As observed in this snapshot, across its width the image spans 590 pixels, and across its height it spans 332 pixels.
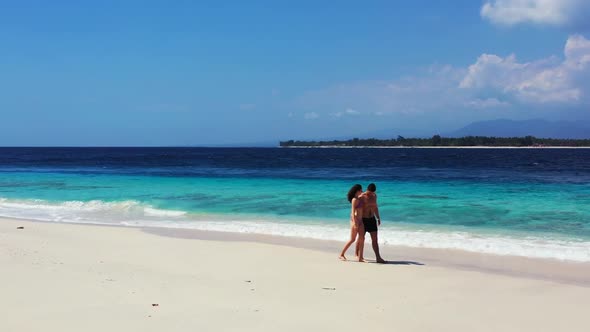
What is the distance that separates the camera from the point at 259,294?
662cm

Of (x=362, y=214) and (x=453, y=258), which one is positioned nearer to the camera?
(x=362, y=214)

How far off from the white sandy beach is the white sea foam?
63.6 inches

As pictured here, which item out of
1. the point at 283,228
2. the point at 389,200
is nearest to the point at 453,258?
the point at 283,228

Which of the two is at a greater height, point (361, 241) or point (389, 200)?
point (361, 241)

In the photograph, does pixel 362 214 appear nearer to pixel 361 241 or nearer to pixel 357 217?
pixel 357 217

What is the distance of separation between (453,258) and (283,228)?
5109mm

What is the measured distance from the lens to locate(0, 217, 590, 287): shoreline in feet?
27.1

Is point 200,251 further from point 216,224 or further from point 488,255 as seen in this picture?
point 488,255

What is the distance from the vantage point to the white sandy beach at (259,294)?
5473 mm

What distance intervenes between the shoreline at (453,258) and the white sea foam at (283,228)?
1.37 ft

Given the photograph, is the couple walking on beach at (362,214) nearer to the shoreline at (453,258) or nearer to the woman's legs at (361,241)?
the woman's legs at (361,241)

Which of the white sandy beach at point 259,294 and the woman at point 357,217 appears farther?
the woman at point 357,217

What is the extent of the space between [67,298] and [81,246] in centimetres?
444

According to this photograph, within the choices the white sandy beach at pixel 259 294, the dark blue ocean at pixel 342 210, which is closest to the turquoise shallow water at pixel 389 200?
the dark blue ocean at pixel 342 210
